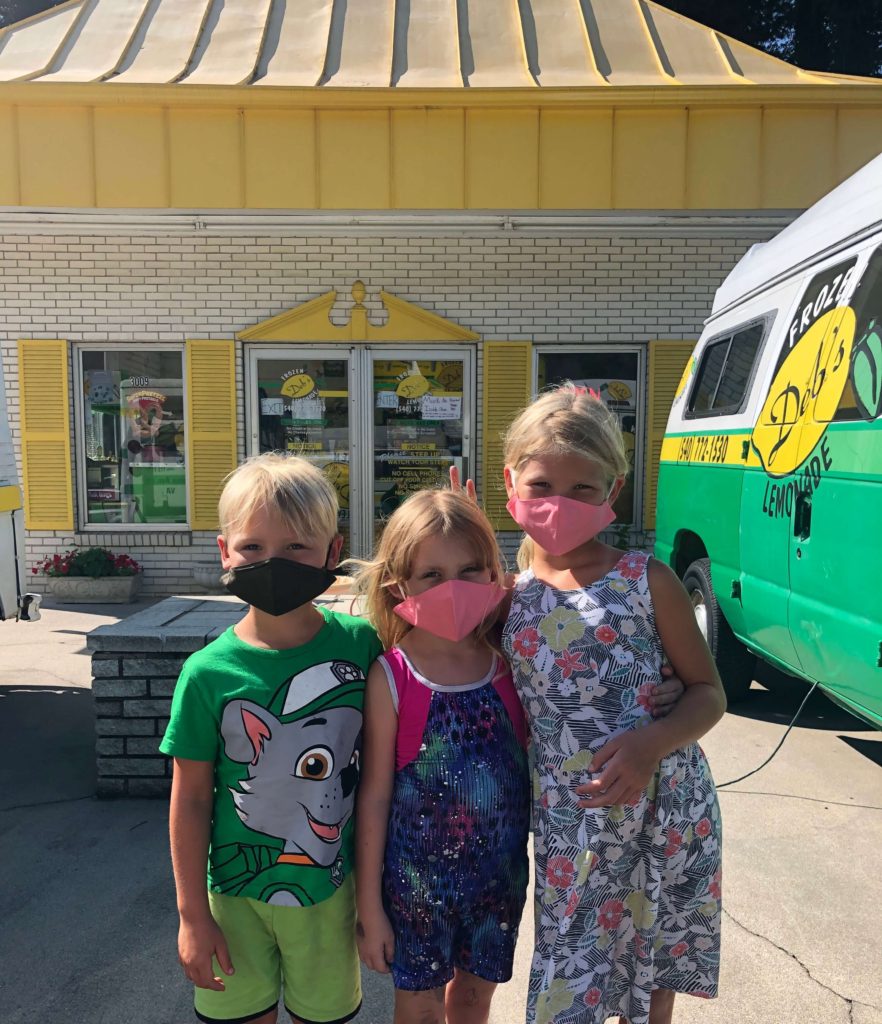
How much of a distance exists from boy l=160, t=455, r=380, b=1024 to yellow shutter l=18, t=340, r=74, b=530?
292 inches

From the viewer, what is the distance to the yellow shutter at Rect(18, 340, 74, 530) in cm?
814

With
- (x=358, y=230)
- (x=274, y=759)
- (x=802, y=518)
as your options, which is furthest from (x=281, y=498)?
(x=358, y=230)

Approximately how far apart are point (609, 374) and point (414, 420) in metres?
2.09

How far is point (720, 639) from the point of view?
4621 millimetres

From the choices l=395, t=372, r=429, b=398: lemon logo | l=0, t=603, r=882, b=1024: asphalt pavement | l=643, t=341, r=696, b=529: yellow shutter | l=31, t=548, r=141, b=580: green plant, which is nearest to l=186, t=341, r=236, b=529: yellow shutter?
l=31, t=548, r=141, b=580: green plant

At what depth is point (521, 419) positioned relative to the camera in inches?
71.6

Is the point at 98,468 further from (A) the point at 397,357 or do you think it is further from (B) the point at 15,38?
(B) the point at 15,38

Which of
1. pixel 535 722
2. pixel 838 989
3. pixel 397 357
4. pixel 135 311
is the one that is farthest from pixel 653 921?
pixel 135 311

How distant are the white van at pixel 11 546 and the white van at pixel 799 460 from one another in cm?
393

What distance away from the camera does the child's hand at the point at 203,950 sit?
159cm

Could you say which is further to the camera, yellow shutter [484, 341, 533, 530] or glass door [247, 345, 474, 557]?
glass door [247, 345, 474, 557]

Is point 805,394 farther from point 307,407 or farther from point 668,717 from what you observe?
point 307,407

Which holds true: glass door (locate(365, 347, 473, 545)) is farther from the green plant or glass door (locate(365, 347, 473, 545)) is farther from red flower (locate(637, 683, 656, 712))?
red flower (locate(637, 683, 656, 712))

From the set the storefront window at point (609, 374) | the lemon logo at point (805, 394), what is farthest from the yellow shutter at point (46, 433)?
the lemon logo at point (805, 394)
